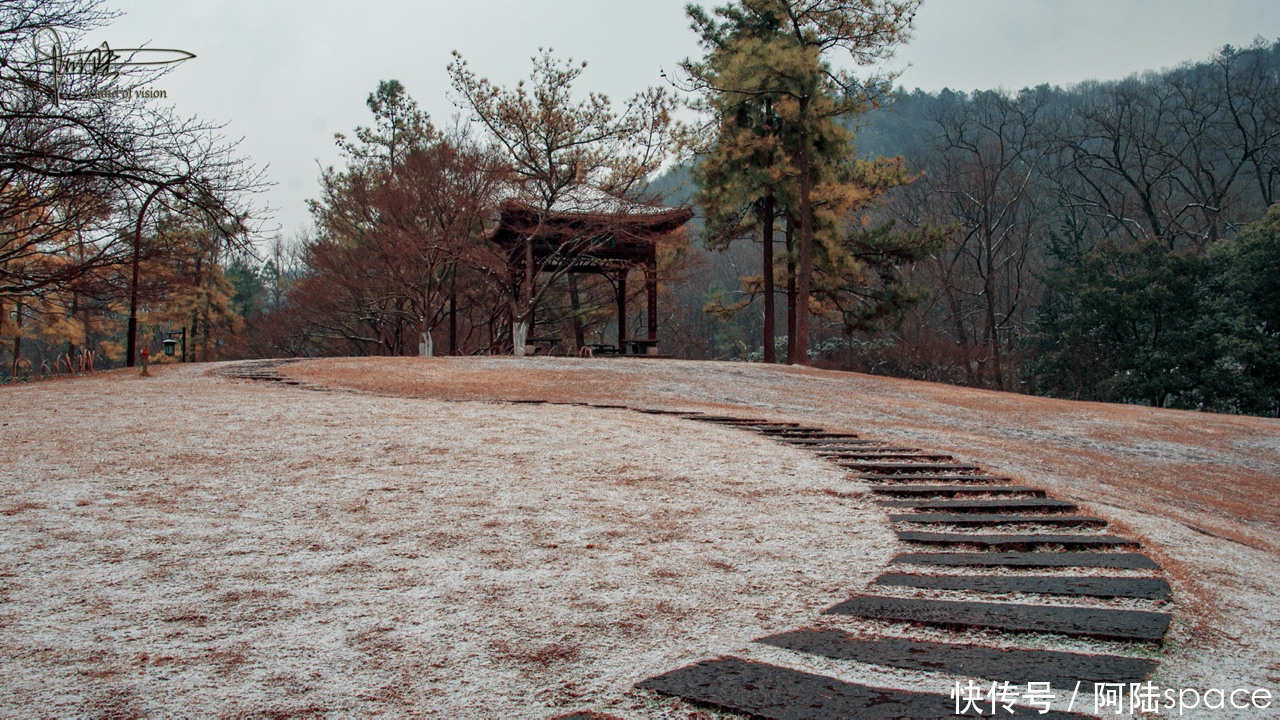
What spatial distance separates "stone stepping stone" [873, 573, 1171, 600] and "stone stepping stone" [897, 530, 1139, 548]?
2.00 feet

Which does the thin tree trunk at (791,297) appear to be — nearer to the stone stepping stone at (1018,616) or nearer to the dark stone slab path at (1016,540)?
the dark stone slab path at (1016,540)

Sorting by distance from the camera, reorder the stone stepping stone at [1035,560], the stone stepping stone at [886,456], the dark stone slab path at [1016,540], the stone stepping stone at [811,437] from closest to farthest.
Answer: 1. the stone stepping stone at [1035,560]
2. the dark stone slab path at [1016,540]
3. the stone stepping stone at [886,456]
4. the stone stepping stone at [811,437]

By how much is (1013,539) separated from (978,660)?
1930 millimetres

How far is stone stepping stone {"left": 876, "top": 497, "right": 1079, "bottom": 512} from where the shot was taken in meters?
5.55

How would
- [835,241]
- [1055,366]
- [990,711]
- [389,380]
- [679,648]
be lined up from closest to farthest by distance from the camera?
1. [990,711]
2. [679,648]
3. [389,380]
4. [835,241]
5. [1055,366]

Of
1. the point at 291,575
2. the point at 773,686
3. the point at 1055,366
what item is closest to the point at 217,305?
the point at 1055,366

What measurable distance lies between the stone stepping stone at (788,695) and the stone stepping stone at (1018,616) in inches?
29.0

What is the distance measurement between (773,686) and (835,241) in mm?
19924

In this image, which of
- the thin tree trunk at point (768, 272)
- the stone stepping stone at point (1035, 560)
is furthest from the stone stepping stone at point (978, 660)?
the thin tree trunk at point (768, 272)

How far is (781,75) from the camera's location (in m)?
19.9

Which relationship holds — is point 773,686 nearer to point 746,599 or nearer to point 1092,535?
point 746,599

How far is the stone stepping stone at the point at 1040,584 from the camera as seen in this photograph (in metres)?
3.73

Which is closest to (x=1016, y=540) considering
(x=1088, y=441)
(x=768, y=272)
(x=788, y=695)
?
(x=788, y=695)

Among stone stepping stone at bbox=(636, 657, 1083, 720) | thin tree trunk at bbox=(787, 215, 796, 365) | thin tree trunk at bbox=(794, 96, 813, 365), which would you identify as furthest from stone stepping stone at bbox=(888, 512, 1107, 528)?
thin tree trunk at bbox=(787, 215, 796, 365)
